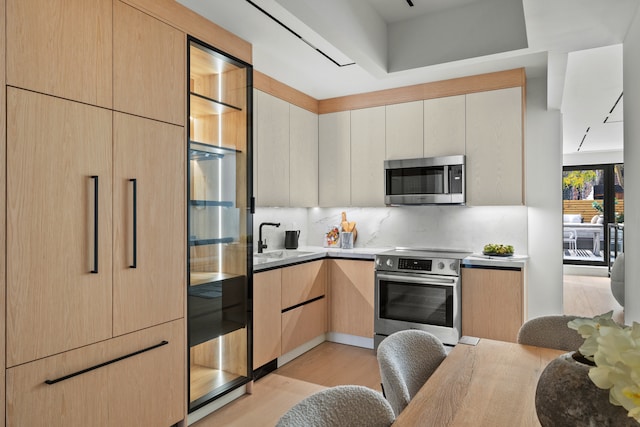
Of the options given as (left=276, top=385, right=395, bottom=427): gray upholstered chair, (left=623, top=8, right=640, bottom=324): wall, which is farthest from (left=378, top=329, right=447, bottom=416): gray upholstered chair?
(left=623, top=8, right=640, bottom=324): wall

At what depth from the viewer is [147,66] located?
Answer: 2184 mm

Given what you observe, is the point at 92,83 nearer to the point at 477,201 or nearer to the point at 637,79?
the point at 637,79

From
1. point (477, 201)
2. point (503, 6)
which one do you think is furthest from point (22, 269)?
point (477, 201)

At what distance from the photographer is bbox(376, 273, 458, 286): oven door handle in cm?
343

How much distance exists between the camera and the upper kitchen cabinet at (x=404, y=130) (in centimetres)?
388

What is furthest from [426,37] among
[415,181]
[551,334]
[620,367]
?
[620,367]

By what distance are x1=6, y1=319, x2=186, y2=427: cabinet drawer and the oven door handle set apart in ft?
6.18

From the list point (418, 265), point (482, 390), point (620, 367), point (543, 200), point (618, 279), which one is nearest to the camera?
point (620, 367)

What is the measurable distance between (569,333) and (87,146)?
7.49 feet

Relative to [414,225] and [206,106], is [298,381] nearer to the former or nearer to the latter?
[414,225]

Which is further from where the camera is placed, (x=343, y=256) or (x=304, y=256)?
(x=343, y=256)

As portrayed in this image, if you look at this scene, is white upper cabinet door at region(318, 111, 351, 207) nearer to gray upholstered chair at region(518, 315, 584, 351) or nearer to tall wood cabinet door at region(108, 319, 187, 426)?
tall wood cabinet door at region(108, 319, 187, 426)

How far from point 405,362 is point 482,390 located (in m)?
0.34

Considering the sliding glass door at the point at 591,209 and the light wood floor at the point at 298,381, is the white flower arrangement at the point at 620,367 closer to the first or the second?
the light wood floor at the point at 298,381
